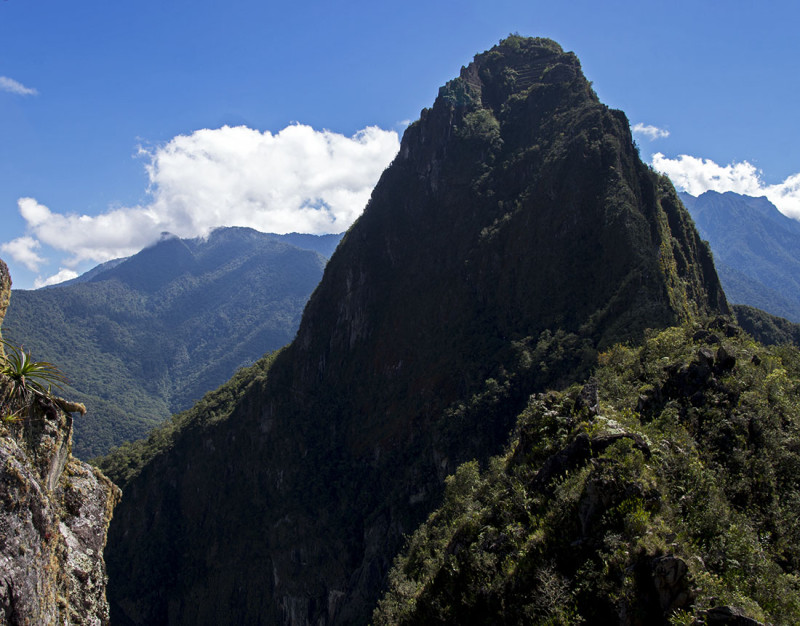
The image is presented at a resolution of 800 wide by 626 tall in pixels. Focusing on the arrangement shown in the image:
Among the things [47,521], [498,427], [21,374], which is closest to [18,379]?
[21,374]

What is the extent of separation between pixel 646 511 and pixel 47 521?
15912 mm

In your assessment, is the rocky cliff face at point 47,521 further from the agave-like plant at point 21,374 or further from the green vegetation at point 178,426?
the green vegetation at point 178,426

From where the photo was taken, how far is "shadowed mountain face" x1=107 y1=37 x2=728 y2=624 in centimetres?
6147

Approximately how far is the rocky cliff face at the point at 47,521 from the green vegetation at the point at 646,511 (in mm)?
12572

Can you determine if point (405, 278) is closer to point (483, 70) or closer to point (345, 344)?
point (345, 344)

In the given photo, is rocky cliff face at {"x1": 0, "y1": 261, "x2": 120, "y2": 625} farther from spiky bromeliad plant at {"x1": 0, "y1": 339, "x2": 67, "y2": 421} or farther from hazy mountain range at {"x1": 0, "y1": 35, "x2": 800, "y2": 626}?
hazy mountain range at {"x1": 0, "y1": 35, "x2": 800, "y2": 626}

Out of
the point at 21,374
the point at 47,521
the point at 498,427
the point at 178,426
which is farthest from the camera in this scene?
the point at 178,426

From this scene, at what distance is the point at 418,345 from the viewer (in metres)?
81.9

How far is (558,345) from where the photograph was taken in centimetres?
5722

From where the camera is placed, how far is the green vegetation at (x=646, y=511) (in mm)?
12945

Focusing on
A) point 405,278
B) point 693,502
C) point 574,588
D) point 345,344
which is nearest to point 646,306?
point 693,502

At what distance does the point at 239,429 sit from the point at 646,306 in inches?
3006

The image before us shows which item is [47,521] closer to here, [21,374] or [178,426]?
[21,374]

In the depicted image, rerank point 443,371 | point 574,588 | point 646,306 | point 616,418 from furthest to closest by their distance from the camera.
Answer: point 443,371, point 646,306, point 616,418, point 574,588
